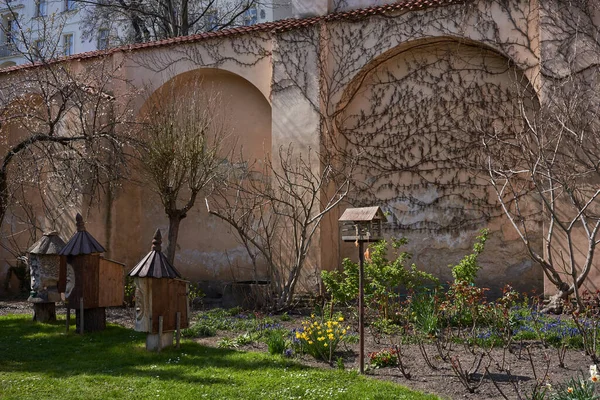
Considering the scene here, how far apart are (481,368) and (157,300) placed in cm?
386

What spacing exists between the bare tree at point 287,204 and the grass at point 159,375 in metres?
3.47

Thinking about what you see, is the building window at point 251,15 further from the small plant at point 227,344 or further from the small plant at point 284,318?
the small plant at point 227,344

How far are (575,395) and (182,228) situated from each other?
10.7 metres

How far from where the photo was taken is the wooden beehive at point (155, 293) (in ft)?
26.1

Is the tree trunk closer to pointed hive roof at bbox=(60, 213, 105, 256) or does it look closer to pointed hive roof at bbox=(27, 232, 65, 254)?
pointed hive roof at bbox=(27, 232, 65, 254)

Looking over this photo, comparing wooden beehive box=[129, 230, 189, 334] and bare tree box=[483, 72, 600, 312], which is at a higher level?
bare tree box=[483, 72, 600, 312]

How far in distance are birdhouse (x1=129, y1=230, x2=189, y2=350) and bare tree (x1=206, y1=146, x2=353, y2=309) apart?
3.38 metres

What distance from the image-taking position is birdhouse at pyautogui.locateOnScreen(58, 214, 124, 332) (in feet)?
31.3

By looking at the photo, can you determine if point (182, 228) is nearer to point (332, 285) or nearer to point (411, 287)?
point (332, 285)

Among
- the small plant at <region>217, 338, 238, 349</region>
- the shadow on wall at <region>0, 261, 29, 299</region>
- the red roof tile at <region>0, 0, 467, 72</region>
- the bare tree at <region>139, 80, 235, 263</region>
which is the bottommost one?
the small plant at <region>217, 338, 238, 349</region>

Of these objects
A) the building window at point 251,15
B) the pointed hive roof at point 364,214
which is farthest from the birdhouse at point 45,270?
the building window at point 251,15

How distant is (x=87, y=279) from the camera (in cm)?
959

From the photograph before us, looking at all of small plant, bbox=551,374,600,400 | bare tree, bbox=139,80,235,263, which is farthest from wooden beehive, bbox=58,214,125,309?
small plant, bbox=551,374,600,400

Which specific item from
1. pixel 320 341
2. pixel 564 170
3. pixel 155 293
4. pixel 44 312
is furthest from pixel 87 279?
pixel 564 170
